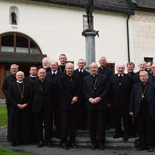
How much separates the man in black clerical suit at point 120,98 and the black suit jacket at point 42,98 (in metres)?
1.63

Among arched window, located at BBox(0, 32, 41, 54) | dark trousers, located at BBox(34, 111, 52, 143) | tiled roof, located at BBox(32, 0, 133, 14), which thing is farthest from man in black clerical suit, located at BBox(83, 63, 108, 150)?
tiled roof, located at BBox(32, 0, 133, 14)

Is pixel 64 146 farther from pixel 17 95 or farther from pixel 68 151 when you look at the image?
pixel 17 95

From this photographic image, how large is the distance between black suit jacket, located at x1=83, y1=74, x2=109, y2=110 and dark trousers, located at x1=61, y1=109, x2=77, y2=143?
48 cm

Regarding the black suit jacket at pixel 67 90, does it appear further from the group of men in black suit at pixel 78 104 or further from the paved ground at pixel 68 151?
the paved ground at pixel 68 151

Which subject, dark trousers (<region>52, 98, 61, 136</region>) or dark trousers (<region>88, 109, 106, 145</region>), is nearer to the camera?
dark trousers (<region>88, 109, 106, 145</region>)

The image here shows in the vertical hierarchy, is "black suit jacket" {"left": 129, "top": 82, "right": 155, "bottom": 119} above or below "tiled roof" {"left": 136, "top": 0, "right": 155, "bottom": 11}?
below

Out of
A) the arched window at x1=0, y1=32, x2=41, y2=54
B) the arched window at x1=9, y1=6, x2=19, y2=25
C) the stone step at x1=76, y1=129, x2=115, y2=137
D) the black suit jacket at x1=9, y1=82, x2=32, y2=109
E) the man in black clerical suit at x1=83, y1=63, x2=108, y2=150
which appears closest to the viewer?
the man in black clerical suit at x1=83, y1=63, x2=108, y2=150

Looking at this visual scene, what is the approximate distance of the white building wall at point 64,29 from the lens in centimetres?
1616

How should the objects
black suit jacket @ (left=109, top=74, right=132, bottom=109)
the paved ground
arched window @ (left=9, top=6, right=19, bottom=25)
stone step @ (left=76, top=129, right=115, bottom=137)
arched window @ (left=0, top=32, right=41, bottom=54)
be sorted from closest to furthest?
the paved ground
black suit jacket @ (left=109, top=74, right=132, bottom=109)
stone step @ (left=76, top=129, right=115, bottom=137)
arched window @ (left=0, top=32, right=41, bottom=54)
arched window @ (left=9, top=6, right=19, bottom=25)

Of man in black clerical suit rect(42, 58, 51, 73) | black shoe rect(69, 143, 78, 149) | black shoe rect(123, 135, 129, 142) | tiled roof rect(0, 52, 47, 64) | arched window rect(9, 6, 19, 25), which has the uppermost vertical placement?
arched window rect(9, 6, 19, 25)

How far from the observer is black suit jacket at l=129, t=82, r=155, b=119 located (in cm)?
633

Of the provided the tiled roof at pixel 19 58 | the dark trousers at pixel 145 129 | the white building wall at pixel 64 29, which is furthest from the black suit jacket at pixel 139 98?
the white building wall at pixel 64 29

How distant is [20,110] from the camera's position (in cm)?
696

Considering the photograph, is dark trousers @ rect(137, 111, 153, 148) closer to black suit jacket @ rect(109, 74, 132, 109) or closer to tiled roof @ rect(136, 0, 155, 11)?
black suit jacket @ rect(109, 74, 132, 109)
